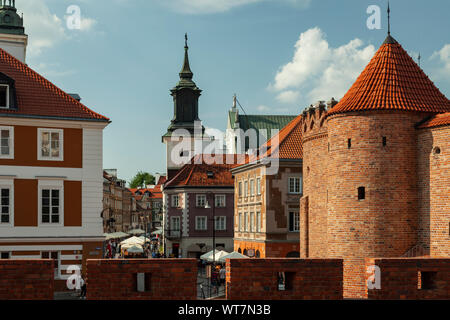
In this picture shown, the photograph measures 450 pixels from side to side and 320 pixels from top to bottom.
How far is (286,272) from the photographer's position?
55.3ft

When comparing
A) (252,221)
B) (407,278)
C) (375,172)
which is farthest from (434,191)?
(252,221)

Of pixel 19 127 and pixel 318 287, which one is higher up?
pixel 19 127

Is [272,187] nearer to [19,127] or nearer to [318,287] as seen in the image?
[19,127]

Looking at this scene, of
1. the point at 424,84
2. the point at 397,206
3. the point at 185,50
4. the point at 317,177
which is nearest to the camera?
the point at 397,206

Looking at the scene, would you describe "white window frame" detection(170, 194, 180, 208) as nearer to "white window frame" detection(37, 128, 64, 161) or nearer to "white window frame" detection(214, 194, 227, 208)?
A: "white window frame" detection(214, 194, 227, 208)

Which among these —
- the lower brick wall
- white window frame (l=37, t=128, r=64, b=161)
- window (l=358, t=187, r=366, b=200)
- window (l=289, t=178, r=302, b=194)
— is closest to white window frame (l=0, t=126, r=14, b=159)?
white window frame (l=37, t=128, r=64, b=161)

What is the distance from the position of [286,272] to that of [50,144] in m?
21.6

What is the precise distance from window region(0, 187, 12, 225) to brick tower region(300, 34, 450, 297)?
1543 centimetres

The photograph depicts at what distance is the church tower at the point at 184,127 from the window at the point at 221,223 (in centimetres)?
2562

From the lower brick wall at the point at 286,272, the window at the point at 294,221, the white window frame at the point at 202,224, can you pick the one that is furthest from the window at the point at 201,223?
the lower brick wall at the point at 286,272

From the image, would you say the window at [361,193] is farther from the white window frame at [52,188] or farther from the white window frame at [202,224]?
the white window frame at [202,224]

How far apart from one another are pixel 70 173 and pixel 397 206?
51.6 ft

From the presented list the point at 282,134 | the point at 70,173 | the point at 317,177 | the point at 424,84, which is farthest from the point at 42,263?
the point at 282,134
